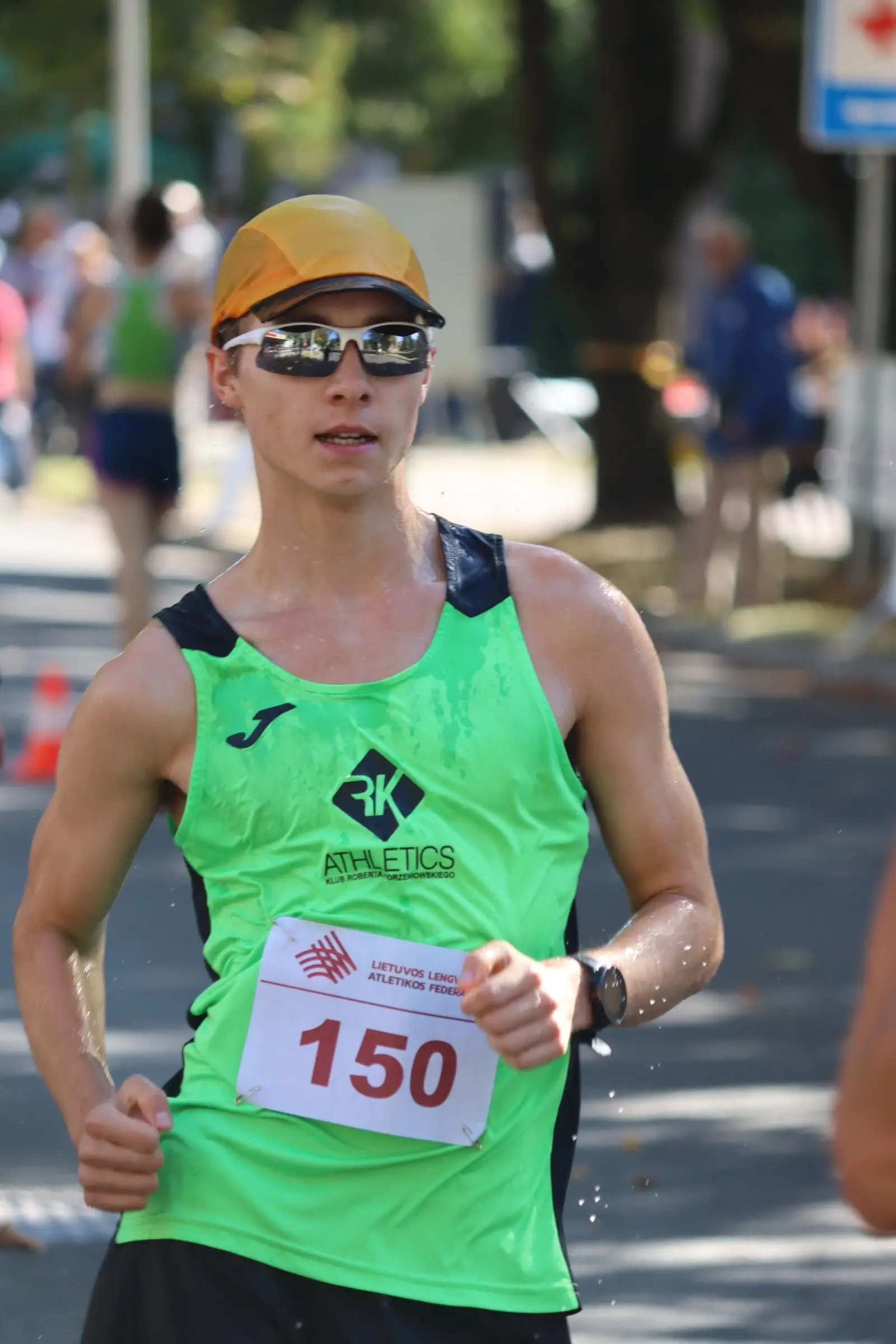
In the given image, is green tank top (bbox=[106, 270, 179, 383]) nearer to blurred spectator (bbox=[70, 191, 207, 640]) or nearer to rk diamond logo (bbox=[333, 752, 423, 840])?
blurred spectator (bbox=[70, 191, 207, 640])

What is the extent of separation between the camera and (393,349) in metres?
2.88

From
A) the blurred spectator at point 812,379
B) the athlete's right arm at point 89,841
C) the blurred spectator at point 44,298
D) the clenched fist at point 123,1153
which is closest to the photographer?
the clenched fist at point 123,1153

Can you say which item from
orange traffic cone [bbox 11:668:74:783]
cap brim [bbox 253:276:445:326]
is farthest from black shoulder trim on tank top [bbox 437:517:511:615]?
orange traffic cone [bbox 11:668:74:783]

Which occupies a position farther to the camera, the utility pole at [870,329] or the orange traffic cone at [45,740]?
the utility pole at [870,329]

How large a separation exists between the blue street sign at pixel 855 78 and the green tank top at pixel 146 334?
12.9ft

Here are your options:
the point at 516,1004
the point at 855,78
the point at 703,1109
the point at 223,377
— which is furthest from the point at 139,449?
the point at 516,1004

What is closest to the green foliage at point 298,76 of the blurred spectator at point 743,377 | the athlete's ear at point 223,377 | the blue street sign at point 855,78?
the blurred spectator at point 743,377

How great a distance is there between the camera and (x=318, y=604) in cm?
288

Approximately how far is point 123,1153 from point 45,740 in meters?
7.52

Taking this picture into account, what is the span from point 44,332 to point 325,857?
23.2m

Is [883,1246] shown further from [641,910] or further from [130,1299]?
[130,1299]

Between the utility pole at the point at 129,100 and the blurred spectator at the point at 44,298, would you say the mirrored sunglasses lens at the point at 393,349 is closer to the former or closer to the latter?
the utility pole at the point at 129,100

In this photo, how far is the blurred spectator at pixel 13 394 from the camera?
19.6 metres

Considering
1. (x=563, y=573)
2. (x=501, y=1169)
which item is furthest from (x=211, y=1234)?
(x=563, y=573)
